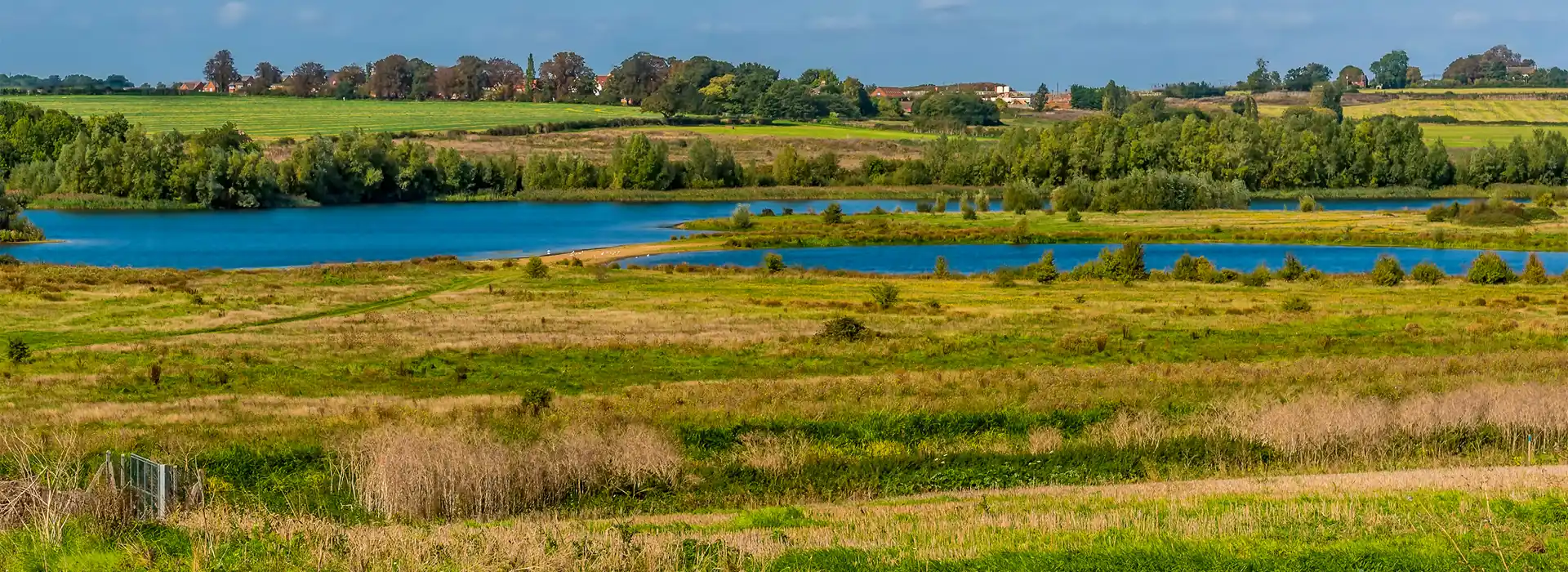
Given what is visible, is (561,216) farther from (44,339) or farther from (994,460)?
(994,460)

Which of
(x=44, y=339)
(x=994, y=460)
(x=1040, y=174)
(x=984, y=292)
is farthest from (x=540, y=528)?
(x=1040, y=174)

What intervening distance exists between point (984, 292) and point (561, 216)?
73129mm

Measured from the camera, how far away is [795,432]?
22.4m

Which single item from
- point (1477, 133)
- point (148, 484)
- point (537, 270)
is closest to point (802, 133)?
point (1477, 133)

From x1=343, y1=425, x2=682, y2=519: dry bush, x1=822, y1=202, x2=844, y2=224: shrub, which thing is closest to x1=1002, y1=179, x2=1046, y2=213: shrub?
x1=822, y1=202, x2=844, y2=224: shrub

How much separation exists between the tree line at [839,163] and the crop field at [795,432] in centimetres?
8691

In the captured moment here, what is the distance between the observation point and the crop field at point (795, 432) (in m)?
13.6

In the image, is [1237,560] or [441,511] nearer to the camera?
[1237,560]

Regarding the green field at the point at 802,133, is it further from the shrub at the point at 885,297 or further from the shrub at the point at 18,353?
the shrub at the point at 18,353

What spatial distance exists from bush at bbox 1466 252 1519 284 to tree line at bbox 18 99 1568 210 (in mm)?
68329

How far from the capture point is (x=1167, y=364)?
32.6 m

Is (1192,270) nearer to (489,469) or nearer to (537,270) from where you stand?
(537,270)

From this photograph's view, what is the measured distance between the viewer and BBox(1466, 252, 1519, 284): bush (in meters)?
58.6

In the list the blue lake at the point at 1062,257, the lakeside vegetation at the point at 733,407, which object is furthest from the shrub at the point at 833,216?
the lakeside vegetation at the point at 733,407
